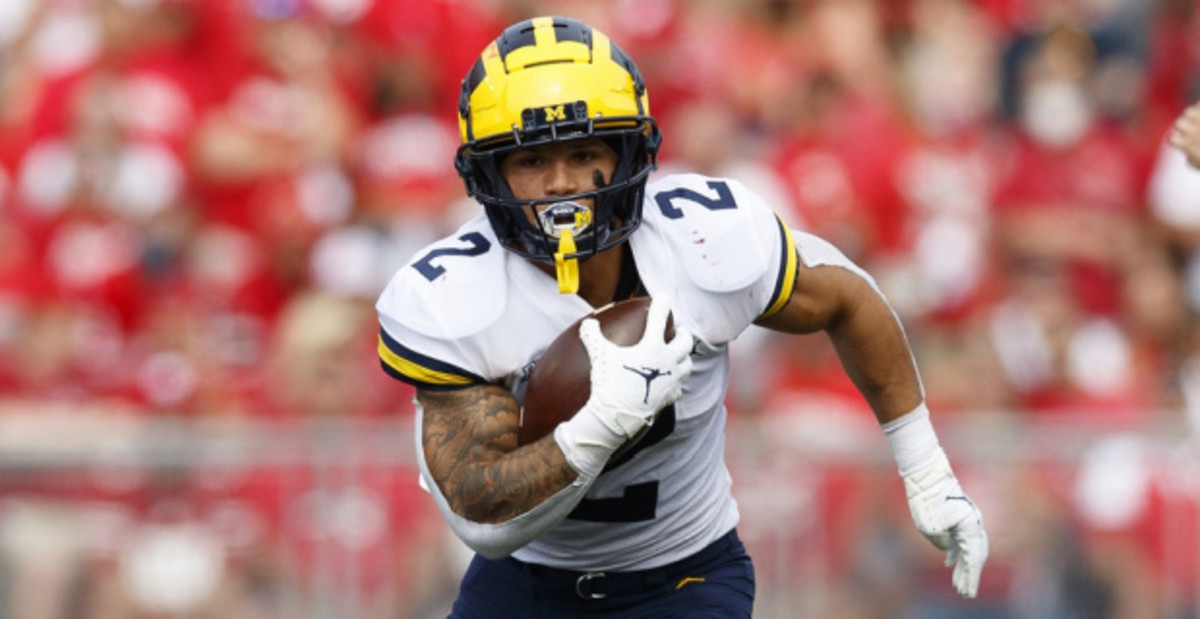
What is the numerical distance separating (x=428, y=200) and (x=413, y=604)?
6.93 ft

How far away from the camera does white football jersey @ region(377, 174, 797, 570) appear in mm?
4070

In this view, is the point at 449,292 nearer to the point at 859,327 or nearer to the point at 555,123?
the point at 555,123

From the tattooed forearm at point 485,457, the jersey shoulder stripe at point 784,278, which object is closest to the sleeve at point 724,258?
the jersey shoulder stripe at point 784,278

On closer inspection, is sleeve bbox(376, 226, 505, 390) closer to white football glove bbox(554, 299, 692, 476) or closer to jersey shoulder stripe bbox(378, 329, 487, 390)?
jersey shoulder stripe bbox(378, 329, 487, 390)

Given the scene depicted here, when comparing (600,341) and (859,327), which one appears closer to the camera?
(600,341)

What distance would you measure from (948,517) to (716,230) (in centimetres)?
87

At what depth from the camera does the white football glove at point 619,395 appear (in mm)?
3748

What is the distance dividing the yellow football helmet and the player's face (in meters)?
0.03

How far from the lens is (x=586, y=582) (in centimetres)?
433

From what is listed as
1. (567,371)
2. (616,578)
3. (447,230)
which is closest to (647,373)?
(567,371)

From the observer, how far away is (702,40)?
9477 mm

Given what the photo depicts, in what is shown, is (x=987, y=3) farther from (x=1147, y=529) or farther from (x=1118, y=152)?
(x=1147, y=529)

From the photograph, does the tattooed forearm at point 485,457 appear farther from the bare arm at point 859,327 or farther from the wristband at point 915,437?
the wristband at point 915,437

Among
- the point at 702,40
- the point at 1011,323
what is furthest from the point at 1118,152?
the point at 702,40
